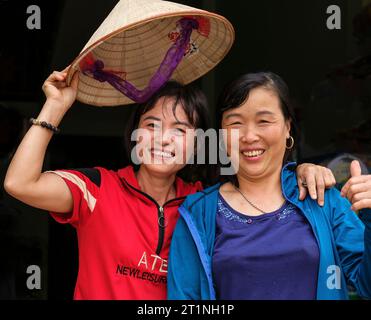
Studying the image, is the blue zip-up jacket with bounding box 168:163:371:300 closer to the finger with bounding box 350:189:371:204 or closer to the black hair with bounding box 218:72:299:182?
the finger with bounding box 350:189:371:204

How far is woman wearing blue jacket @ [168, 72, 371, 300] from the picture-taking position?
1733 mm

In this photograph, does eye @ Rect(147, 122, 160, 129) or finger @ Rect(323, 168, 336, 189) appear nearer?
finger @ Rect(323, 168, 336, 189)

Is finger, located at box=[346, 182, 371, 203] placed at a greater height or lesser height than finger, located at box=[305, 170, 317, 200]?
lesser

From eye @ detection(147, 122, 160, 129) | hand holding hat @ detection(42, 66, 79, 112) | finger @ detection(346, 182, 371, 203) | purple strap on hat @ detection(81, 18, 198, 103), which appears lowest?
finger @ detection(346, 182, 371, 203)

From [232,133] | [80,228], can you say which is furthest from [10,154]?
[232,133]

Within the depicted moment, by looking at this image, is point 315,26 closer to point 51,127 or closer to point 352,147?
point 352,147

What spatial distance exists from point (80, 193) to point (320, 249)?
80 centimetres

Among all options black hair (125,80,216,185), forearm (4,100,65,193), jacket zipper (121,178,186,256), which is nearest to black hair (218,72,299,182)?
black hair (125,80,216,185)

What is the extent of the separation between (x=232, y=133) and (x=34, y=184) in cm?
68

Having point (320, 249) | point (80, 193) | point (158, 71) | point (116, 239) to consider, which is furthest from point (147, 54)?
point (320, 249)

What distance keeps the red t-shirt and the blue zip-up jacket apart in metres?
0.08

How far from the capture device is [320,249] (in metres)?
1.73

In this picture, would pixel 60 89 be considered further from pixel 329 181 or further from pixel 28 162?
pixel 329 181
